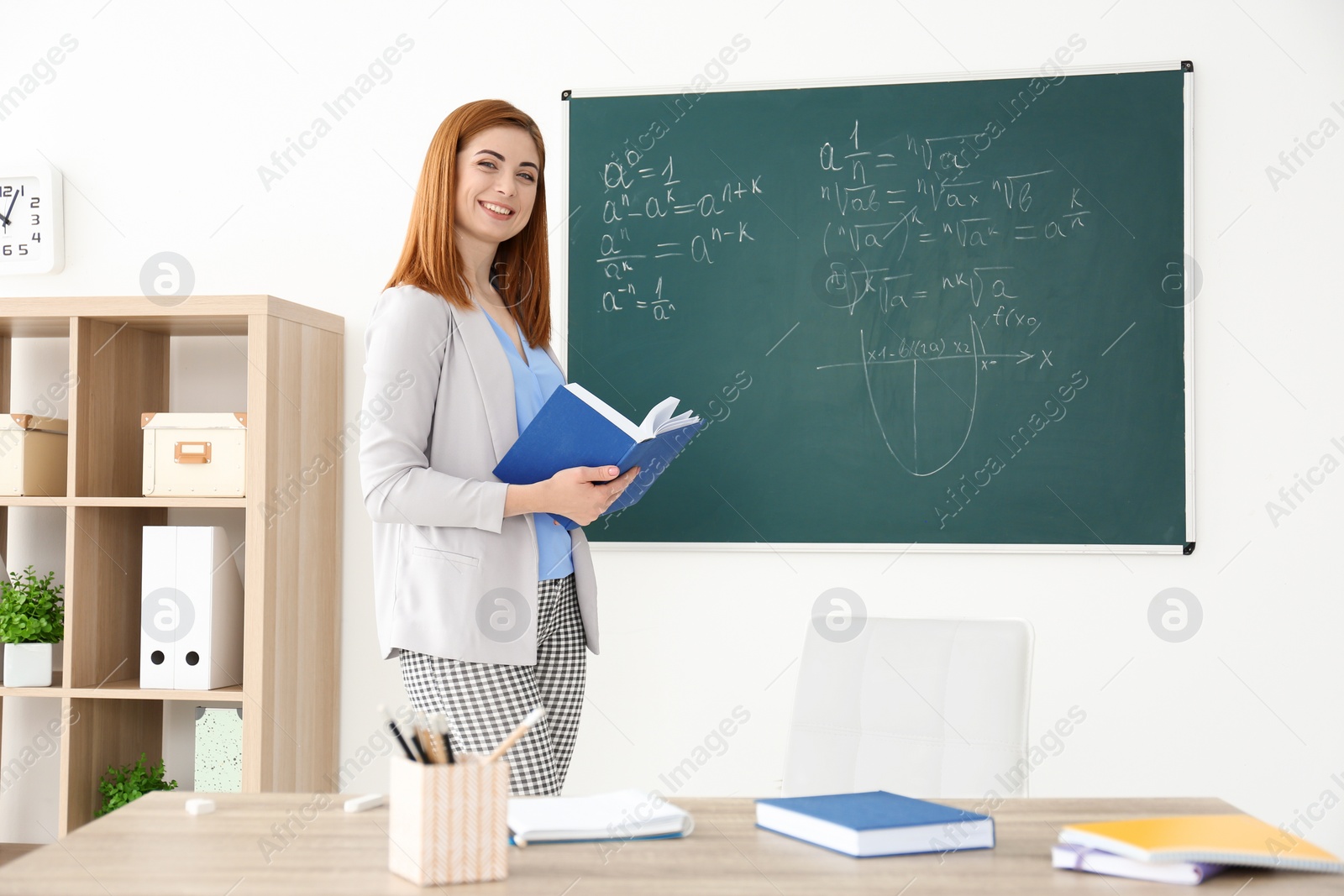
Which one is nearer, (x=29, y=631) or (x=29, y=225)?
(x=29, y=631)

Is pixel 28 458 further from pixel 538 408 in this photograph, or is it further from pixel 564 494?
pixel 564 494

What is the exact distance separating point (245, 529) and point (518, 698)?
127 centimetres

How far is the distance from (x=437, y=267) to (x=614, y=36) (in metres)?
1.36

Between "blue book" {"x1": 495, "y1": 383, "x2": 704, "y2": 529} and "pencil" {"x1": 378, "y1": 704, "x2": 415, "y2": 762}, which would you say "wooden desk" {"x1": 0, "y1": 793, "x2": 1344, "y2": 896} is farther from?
"blue book" {"x1": 495, "y1": 383, "x2": 704, "y2": 529}

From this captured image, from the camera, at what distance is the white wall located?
255 centimetres

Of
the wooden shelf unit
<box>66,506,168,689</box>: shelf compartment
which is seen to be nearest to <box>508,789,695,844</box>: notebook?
the wooden shelf unit

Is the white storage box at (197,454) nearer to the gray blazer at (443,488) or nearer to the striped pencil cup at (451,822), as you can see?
the gray blazer at (443,488)

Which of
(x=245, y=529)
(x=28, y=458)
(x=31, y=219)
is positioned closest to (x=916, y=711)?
(x=245, y=529)

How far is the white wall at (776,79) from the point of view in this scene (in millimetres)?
2553

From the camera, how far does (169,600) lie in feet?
8.32

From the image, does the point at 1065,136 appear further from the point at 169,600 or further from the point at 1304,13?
the point at 169,600

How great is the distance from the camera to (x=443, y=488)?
1.59 metres

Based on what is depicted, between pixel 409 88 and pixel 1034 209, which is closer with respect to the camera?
pixel 1034 209

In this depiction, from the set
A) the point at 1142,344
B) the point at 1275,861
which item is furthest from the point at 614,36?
the point at 1275,861
